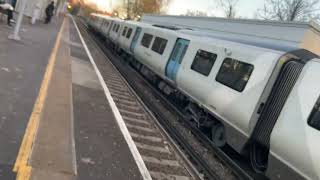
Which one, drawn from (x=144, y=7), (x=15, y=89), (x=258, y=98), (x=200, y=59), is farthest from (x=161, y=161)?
(x=144, y=7)

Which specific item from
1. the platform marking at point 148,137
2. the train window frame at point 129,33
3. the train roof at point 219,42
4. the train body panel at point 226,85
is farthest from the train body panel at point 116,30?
the platform marking at point 148,137

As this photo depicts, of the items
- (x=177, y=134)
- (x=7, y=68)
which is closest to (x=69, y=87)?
(x=7, y=68)

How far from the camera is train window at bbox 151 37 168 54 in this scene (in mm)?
18078

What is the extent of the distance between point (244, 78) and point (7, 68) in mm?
6244

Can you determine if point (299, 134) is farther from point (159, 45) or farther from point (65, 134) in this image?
point (159, 45)

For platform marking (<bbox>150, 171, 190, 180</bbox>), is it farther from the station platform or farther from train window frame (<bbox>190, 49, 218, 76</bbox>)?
train window frame (<bbox>190, 49, 218, 76</bbox>)

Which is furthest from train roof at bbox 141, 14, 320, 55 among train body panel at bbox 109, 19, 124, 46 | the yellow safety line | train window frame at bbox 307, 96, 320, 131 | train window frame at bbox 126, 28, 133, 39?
train body panel at bbox 109, 19, 124, 46

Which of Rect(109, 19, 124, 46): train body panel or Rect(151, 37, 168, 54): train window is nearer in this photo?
Rect(151, 37, 168, 54): train window

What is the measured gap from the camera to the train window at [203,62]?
41.2ft

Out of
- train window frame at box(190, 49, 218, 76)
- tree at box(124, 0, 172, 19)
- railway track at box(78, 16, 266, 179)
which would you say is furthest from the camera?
tree at box(124, 0, 172, 19)

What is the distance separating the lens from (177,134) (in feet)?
39.3

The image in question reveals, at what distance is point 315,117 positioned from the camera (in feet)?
24.9

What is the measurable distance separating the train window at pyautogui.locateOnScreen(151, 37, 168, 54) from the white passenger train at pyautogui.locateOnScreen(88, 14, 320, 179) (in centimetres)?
244

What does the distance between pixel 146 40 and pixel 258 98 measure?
501 inches
